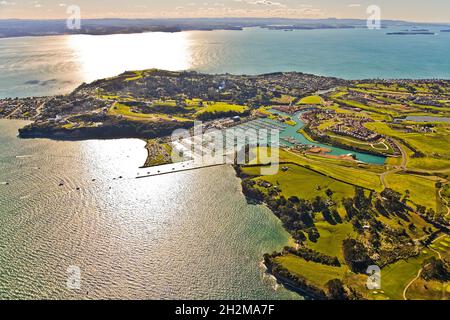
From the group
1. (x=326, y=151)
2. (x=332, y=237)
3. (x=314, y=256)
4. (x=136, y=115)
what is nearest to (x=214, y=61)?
(x=136, y=115)

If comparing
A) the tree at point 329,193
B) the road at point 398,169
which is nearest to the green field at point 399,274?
the tree at point 329,193

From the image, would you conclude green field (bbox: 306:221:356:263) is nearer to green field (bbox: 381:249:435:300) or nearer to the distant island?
the distant island

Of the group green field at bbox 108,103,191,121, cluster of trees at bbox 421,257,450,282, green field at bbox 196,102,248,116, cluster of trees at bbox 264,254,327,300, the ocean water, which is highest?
the ocean water

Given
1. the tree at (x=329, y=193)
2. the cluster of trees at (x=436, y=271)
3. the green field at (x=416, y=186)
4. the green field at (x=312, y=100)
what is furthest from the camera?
the green field at (x=312, y=100)

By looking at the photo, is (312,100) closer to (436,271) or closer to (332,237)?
(332,237)

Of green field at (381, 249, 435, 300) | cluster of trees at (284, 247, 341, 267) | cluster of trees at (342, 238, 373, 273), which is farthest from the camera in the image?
cluster of trees at (284, 247, 341, 267)

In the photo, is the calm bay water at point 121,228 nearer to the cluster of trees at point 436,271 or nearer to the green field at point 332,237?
the green field at point 332,237

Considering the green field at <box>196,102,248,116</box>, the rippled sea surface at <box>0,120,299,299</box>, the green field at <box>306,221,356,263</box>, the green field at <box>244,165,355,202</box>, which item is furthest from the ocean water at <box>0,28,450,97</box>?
the green field at <box>306,221,356,263</box>
